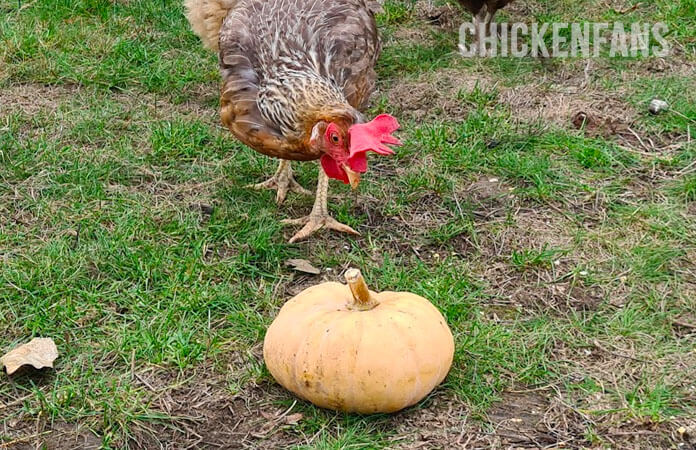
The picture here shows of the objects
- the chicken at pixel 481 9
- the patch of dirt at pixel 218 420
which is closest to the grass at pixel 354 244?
the patch of dirt at pixel 218 420

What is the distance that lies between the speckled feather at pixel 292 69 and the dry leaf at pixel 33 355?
4.55ft

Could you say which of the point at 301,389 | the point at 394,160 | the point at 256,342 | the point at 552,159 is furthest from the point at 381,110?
the point at 301,389

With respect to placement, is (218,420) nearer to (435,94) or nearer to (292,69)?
(292,69)

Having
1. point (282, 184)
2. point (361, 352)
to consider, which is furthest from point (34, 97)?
point (361, 352)

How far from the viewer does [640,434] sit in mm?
2895

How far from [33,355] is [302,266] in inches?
50.3

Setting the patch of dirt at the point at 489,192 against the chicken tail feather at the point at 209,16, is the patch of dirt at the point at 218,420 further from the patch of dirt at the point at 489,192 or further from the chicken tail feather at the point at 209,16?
the chicken tail feather at the point at 209,16

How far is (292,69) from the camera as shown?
409 centimetres

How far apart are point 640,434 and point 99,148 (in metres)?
3.50

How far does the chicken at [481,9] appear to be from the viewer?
6207 millimetres

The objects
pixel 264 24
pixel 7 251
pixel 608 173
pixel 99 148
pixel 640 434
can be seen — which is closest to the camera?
pixel 640 434

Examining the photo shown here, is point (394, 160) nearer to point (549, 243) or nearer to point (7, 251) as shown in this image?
point (549, 243)

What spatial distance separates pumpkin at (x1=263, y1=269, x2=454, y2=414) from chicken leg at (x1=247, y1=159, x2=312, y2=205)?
166 cm

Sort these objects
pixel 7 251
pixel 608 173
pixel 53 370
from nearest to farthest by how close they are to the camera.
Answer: pixel 53 370
pixel 7 251
pixel 608 173
